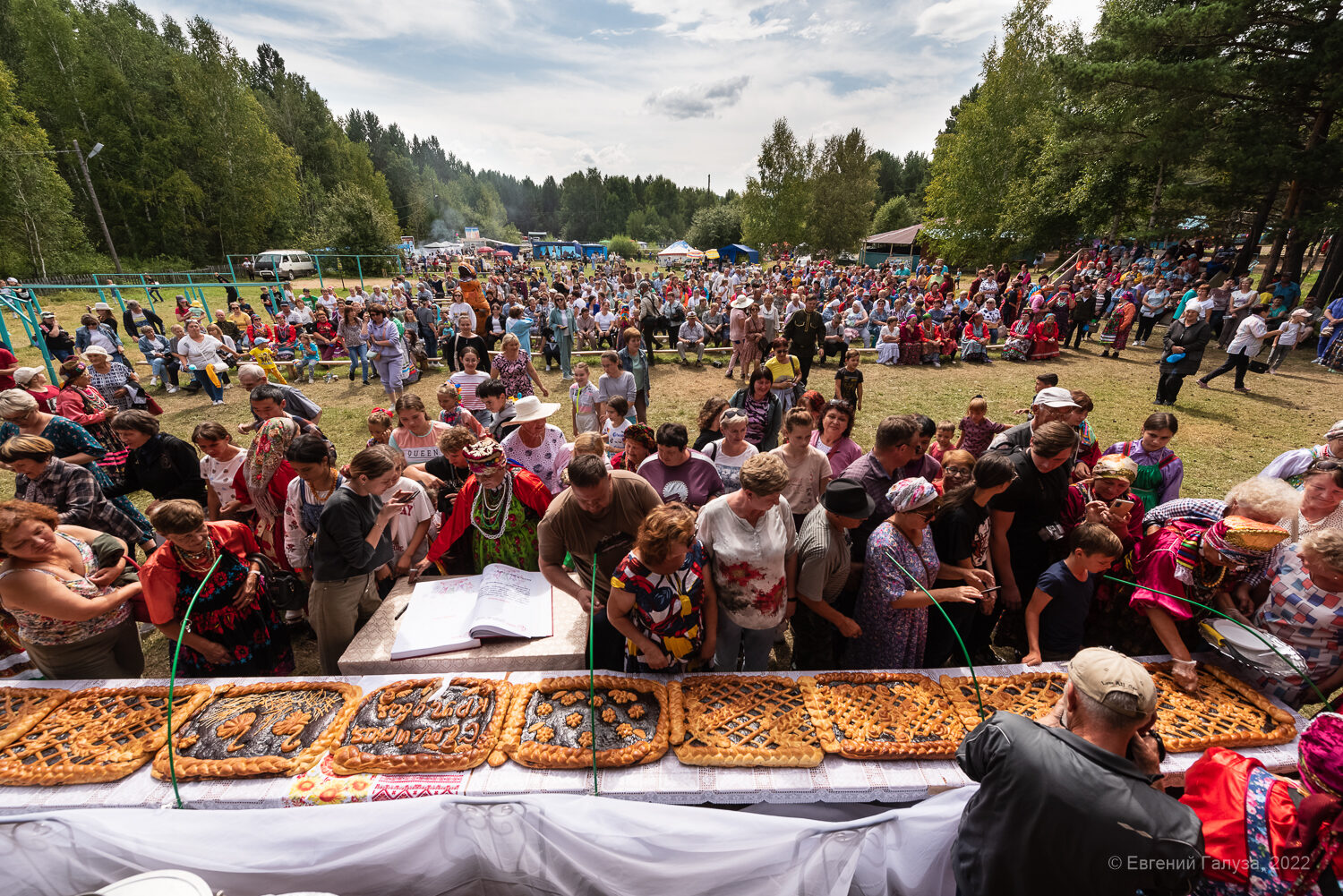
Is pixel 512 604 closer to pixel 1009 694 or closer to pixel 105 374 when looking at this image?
pixel 1009 694

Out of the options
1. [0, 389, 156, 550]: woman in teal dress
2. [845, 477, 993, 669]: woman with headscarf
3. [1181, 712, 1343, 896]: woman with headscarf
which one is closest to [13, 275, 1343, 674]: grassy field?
[0, 389, 156, 550]: woman in teal dress

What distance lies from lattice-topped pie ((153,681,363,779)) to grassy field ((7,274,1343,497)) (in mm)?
6328

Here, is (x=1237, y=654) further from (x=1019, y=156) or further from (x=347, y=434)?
(x=1019, y=156)

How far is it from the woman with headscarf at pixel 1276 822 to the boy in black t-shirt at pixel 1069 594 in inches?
37.3

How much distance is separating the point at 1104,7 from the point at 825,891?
24.7 meters

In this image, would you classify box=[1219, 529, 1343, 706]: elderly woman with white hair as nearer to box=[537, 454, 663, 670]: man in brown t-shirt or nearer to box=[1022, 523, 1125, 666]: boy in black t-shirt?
box=[1022, 523, 1125, 666]: boy in black t-shirt

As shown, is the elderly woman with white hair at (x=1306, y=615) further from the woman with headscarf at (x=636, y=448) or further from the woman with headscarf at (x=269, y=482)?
the woman with headscarf at (x=269, y=482)

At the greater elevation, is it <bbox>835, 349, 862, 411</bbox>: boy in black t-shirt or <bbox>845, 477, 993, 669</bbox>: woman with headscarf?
<bbox>835, 349, 862, 411</bbox>: boy in black t-shirt

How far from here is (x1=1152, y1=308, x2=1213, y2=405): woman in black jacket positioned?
8.82m

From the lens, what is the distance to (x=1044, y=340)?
1362 centimetres

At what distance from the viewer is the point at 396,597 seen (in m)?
3.45

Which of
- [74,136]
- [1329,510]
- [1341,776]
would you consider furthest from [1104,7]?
[74,136]

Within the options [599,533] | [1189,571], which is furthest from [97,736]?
[1189,571]

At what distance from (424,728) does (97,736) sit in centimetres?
146
